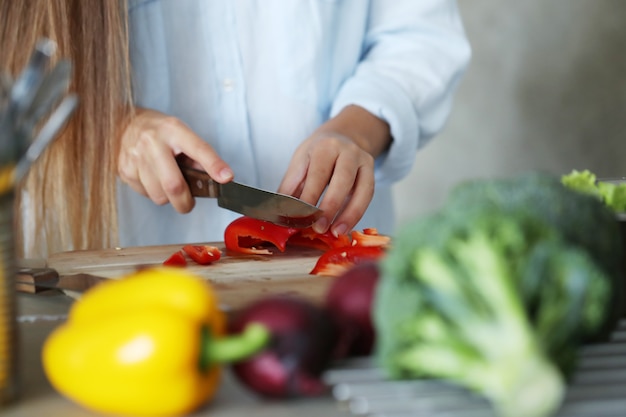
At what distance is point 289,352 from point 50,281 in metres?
0.57

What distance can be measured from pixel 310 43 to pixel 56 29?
0.58 metres

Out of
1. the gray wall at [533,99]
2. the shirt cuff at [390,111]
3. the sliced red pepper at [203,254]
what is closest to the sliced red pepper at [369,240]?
the sliced red pepper at [203,254]

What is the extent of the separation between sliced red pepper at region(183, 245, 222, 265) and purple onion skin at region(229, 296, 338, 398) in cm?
66

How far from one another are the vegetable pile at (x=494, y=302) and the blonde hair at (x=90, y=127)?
1.03 meters

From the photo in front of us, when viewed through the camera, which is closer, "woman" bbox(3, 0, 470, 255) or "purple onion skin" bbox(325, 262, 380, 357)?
"purple onion skin" bbox(325, 262, 380, 357)

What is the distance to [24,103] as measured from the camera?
0.62 metres

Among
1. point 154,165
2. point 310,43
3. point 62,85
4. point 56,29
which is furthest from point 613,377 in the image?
point 310,43

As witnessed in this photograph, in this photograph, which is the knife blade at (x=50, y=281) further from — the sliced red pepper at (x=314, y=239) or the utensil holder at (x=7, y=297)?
the sliced red pepper at (x=314, y=239)

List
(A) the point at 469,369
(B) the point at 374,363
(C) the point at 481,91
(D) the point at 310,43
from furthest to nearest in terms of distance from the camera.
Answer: (C) the point at 481,91 < (D) the point at 310,43 < (B) the point at 374,363 < (A) the point at 469,369

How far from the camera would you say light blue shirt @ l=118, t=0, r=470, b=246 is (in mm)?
1795

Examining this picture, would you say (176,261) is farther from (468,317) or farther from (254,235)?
(468,317)

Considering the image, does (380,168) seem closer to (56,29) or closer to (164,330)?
(56,29)

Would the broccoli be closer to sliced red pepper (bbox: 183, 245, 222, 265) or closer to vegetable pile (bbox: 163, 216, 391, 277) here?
vegetable pile (bbox: 163, 216, 391, 277)

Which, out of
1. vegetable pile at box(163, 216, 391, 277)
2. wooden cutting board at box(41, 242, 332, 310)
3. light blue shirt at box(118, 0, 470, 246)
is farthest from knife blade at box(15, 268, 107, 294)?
light blue shirt at box(118, 0, 470, 246)
